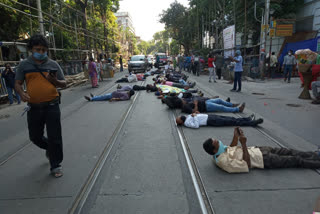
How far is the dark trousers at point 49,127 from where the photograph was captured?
10.8 ft

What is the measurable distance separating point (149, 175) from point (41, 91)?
1906 mm

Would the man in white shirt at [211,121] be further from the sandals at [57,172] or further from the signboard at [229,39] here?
the signboard at [229,39]

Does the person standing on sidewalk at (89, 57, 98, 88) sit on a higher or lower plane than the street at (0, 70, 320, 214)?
higher

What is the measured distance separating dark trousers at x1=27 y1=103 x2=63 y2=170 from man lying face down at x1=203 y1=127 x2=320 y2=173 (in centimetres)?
215

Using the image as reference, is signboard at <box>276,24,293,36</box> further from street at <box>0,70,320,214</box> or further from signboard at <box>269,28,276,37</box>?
street at <box>0,70,320,214</box>

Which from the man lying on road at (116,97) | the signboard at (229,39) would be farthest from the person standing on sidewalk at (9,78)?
the signboard at (229,39)

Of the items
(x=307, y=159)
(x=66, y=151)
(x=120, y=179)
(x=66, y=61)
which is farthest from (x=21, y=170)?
(x=66, y=61)

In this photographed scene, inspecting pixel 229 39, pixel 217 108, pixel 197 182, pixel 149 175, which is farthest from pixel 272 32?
pixel 149 175

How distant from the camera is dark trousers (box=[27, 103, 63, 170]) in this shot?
3.29 meters

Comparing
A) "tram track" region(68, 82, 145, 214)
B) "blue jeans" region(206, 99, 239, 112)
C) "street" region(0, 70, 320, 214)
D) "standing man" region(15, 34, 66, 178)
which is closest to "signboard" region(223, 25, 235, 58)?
"blue jeans" region(206, 99, 239, 112)

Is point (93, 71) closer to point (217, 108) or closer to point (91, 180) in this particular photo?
point (217, 108)

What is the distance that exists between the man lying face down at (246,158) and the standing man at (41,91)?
86.3 inches

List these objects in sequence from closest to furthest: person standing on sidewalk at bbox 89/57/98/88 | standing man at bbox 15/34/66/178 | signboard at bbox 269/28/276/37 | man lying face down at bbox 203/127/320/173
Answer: standing man at bbox 15/34/66/178 → man lying face down at bbox 203/127/320/173 → person standing on sidewalk at bbox 89/57/98/88 → signboard at bbox 269/28/276/37

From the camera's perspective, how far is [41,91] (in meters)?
3.23
